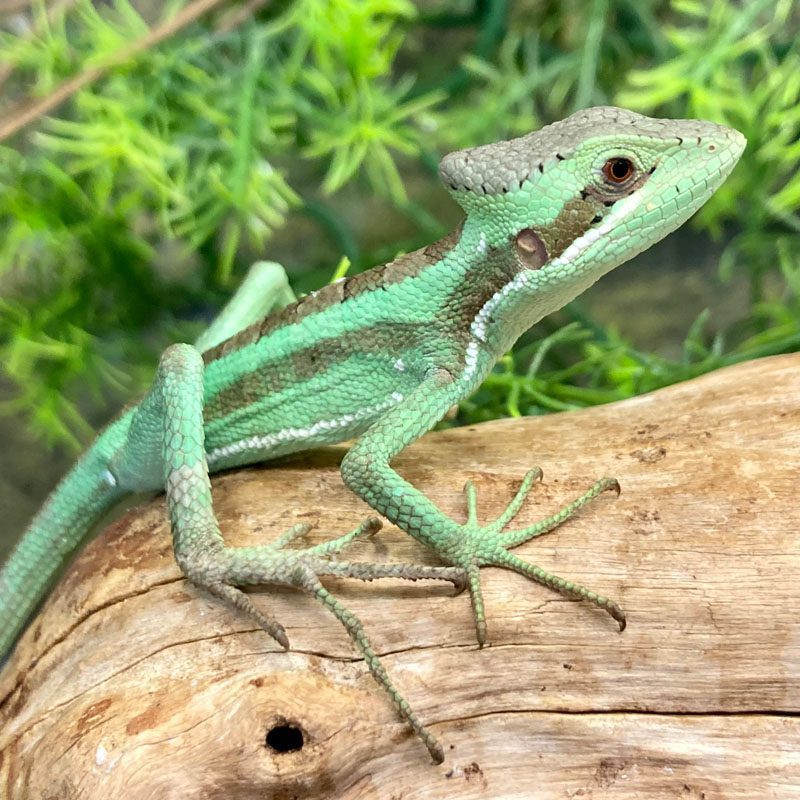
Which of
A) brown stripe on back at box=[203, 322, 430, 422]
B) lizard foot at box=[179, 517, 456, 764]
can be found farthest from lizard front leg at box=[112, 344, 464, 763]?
brown stripe on back at box=[203, 322, 430, 422]

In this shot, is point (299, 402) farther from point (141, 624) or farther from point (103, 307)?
point (103, 307)

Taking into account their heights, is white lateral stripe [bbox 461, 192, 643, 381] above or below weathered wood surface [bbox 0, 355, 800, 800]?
above

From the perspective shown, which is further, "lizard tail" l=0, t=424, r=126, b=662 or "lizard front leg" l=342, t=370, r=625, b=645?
"lizard tail" l=0, t=424, r=126, b=662

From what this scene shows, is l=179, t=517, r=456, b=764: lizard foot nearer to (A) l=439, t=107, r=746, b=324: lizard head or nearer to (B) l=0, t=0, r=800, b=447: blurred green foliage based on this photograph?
(A) l=439, t=107, r=746, b=324: lizard head

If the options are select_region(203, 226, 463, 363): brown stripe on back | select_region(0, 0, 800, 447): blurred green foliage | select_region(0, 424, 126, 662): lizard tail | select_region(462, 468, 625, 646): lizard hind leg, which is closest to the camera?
select_region(462, 468, 625, 646): lizard hind leg

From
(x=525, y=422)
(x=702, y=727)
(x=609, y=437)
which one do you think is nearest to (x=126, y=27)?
(x=525, y=422)

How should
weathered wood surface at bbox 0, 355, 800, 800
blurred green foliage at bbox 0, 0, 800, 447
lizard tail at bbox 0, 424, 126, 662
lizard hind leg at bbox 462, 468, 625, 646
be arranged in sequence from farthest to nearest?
blurred green foliage at bbox 0, 0, 800, 447
lizard tail at bbox 0, 424, 126, 662
lizard hind leg at bbox 462, 468, 625, 646
weathered wood surface at bbox 0, 355, 800, 800

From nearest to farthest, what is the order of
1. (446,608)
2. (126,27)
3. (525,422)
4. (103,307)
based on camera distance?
(446,608) < (525,422) < (126,27) < (103,307)

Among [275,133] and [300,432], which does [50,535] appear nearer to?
[300,432]
